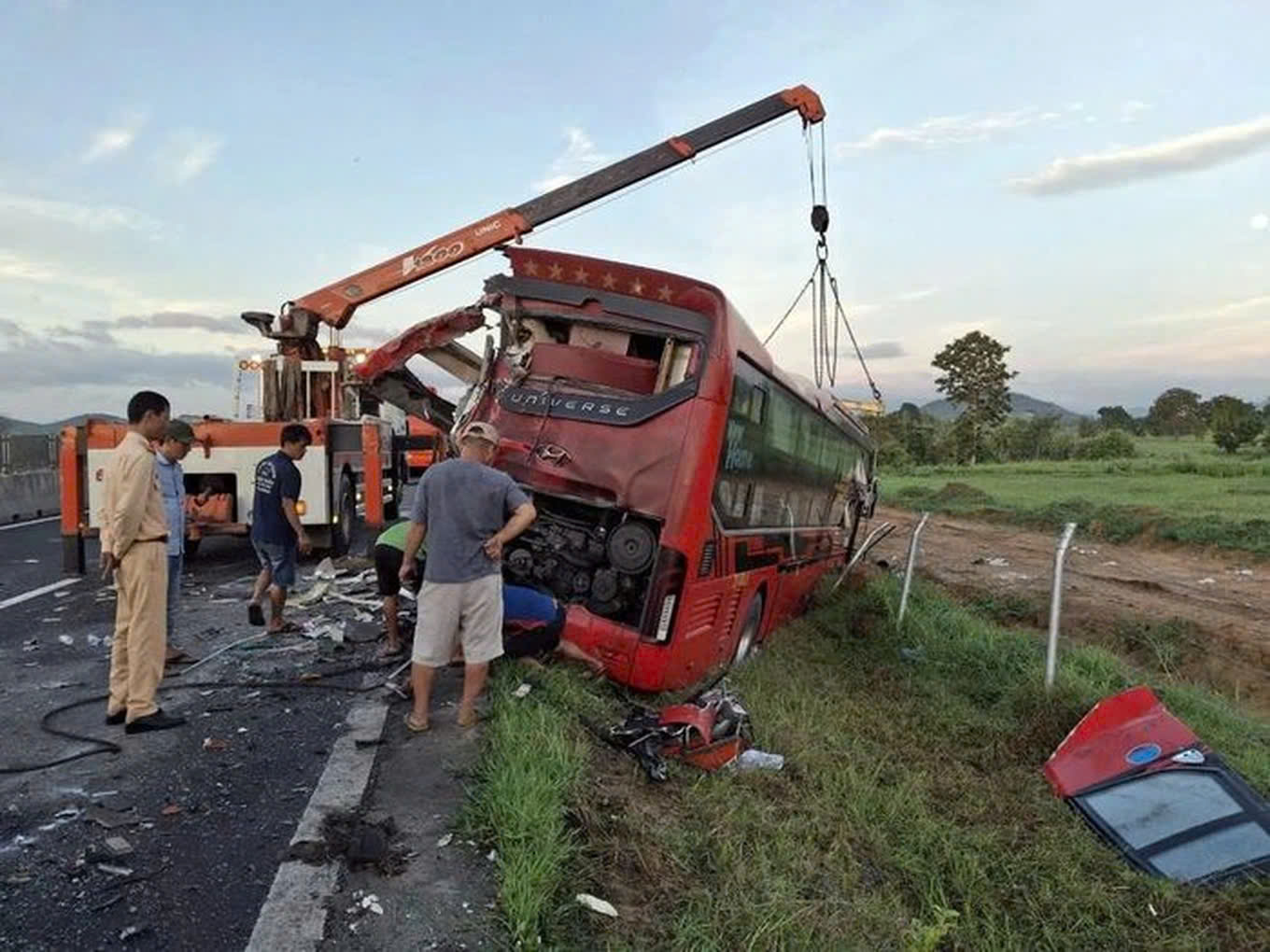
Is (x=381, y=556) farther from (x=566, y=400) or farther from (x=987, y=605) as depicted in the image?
(x=987, y=605)

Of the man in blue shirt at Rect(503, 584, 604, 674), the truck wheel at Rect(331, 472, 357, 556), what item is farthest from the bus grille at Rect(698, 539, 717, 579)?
the truck wheel at Rect(331, 472, 357, 556)

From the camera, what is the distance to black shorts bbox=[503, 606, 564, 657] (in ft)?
20.2

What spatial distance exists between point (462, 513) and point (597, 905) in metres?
2.32

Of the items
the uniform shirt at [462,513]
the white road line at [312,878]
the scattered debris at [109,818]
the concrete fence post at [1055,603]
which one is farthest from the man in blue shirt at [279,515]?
the concrete fence post at [1055,603]

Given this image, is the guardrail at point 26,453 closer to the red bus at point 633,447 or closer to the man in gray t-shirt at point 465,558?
the red bus at point 633,447

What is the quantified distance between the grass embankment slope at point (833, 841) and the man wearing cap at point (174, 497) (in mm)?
→ 2620

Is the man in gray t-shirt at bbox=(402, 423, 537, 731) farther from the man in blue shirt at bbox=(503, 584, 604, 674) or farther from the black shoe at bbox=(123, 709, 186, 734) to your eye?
the black shoe at bbox=(123, 709, 186, 734)

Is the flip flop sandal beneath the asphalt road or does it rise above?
above

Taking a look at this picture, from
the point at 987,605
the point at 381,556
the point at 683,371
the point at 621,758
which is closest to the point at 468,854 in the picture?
the point at 621,758

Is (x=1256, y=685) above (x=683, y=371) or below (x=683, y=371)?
below

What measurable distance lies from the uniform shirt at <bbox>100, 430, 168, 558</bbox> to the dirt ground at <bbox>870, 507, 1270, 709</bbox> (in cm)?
1072

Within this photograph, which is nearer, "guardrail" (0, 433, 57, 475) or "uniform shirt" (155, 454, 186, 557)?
"uniform shirt" (155, 454, 186, 557)

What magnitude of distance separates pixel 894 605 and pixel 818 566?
0.96 meters

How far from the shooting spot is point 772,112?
13781 mm
